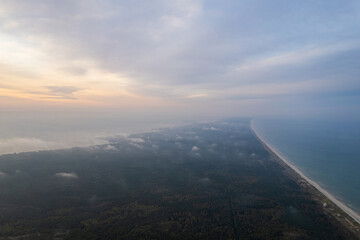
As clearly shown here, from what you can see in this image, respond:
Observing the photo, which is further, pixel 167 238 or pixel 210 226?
pixel 210 226

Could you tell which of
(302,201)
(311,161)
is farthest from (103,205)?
(311,161)

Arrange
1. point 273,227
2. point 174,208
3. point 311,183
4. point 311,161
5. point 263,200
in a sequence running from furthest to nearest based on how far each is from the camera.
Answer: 1. point 311,161
2. point 311,183
3. point 263,200
4. point 174,208
5. point 273,227

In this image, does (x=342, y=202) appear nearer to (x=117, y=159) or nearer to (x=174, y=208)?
(x=174, y=208)

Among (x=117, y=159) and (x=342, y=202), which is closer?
(x=342, y=202)

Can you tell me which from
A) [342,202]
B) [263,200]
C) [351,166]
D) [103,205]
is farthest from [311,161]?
[103,205]

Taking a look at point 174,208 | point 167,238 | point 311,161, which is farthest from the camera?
point 311,161

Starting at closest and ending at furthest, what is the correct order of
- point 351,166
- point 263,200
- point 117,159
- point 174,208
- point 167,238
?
1. point 167,238
2. point 174,208
3. point 263,200
4. point 351,166
5. point 117,159

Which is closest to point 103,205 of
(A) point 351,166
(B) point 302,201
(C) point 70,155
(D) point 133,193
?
(D) point 133,193

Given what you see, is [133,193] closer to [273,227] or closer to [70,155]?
[273,227]

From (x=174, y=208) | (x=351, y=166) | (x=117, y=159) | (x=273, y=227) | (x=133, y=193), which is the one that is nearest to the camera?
(x=273, y=227)
